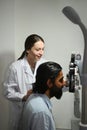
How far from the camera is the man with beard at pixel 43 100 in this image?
127 cm

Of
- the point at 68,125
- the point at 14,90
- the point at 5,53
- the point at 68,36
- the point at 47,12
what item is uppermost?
the point at 47,12

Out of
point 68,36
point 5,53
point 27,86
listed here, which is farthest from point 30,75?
point 68,36

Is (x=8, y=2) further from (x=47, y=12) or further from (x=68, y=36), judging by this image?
(x=68, y=36)

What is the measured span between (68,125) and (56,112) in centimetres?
20

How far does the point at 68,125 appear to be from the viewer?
267 cm

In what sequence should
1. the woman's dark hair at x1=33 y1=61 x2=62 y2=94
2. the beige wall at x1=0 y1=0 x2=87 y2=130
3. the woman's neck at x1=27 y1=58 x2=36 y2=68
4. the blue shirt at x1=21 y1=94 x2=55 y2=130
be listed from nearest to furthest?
1. the blue shirt at x1=21 y1=94 x2=55 y2=130
2. the woman's dark hair at x1=33 y1=61 x2=62 y2=94
3. the woman's neck at x1=27 y1=58 x2=36 y2=68
4. the beige wall at x1=0 y1=0 x2=87 y2=130

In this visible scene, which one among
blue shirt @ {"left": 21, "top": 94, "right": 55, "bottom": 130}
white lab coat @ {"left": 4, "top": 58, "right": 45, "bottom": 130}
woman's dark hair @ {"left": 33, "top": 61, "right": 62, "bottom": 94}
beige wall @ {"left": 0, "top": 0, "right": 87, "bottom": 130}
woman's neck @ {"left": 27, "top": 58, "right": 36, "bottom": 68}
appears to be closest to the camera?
blue shirt @ {"left": 21, "top": 94, "right": 55, "bottom": 130}

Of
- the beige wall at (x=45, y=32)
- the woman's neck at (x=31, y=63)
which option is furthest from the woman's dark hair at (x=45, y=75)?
the beige wall at (x=45, y=32)

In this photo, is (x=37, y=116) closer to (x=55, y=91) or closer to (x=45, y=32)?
(x=55, y=91)

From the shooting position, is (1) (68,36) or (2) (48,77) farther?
(1) (68,36)

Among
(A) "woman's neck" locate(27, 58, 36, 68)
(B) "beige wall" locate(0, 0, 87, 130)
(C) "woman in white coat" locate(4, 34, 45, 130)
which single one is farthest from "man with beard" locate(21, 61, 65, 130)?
(B) "beige wall" locate(0, 0, 87, 130)

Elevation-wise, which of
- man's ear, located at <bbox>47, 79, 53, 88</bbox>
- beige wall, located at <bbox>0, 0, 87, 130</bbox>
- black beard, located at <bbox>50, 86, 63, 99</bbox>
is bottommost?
black beard, located at <bbox>50, 86, 63, 99</bbox>

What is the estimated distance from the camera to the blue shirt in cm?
126

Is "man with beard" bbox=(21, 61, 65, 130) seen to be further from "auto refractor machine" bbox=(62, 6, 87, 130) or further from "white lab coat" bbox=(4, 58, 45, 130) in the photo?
"white lab coat" bbox=(4, 58, 45, 130)
